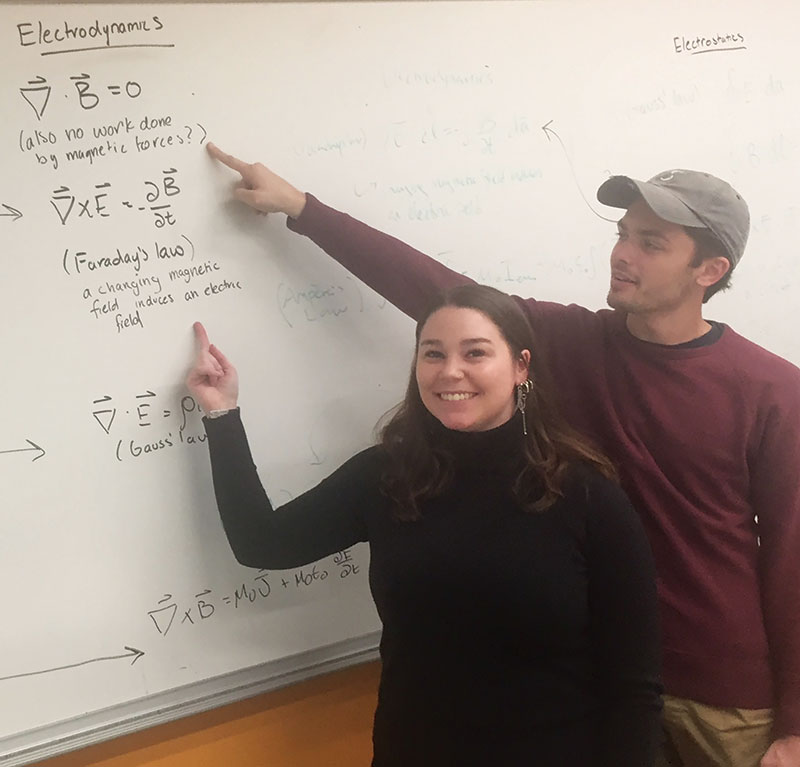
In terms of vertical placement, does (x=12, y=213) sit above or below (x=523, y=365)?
above

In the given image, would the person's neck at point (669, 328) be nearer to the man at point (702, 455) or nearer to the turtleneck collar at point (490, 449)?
the man at point (702, 455)

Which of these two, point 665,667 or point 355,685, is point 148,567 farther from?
point 665,667

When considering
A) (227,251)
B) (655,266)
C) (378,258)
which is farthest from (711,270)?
(227,251)

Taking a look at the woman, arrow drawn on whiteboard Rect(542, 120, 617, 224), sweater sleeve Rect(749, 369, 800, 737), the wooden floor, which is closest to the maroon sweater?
sweater sleeve Rect(749, 369, 800, 737)

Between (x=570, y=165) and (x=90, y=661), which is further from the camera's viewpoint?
(x=570, y=165)

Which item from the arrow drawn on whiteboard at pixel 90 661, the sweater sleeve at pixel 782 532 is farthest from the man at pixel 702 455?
the arrow drawn on whiteboard at pixel 90 661

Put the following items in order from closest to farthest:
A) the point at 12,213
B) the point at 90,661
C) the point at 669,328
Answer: the point at 12,213 < the point at 90,661 < the point at 669,328

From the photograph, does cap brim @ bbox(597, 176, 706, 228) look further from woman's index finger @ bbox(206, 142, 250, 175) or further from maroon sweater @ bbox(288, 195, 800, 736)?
woman's index finger @ bbox(206, 142, 250, 175)

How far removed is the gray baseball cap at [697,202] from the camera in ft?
3.85

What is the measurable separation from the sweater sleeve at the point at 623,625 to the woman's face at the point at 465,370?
7.5 inches

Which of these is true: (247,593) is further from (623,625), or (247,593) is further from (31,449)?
(623,625)

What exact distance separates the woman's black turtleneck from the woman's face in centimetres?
5

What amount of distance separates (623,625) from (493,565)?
204 millimetres

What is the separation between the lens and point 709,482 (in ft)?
3.87
